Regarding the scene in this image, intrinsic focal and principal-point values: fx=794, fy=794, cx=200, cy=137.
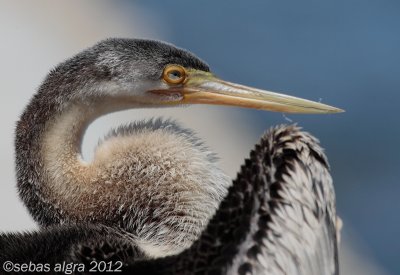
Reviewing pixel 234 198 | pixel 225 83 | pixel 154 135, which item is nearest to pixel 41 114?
pixel 154 135

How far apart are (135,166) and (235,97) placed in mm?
336

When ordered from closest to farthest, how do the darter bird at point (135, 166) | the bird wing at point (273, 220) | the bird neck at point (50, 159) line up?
the bird wing at point (273, 220) → the darter bird at point (135, 166) → the bird neck at point (50, 159)

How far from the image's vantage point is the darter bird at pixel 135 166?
1.47 meters

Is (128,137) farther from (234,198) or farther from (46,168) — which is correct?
(234,198)

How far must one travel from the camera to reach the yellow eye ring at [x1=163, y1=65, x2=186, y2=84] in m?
1.91

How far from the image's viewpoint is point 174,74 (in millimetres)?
1919

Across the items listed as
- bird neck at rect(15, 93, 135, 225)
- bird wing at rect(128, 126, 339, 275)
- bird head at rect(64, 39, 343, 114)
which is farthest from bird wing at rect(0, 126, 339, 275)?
bird head at rect(64, 39, 343, 114)

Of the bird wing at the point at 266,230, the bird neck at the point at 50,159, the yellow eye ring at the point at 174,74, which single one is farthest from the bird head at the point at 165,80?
the bird wing at the point at 266,230

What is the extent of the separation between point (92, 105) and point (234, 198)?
615 mm

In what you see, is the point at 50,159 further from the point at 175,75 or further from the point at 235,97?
the point at 235,97

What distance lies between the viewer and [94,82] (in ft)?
6.01

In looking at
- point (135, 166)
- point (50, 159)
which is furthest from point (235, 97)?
point (50, 159)

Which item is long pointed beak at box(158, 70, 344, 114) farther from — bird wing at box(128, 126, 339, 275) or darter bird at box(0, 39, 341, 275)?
bird wing at box(128, 126, 339, 275)

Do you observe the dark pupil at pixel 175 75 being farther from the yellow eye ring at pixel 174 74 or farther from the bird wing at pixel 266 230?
the bird wing at pixel 266 230
